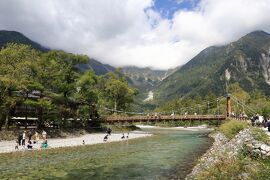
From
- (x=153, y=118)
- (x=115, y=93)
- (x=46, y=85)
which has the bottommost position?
(x=153, y=118)

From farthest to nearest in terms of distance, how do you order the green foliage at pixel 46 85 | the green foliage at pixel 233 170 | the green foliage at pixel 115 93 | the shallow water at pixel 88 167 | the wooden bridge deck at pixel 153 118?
1. the green foliage at pixel 115 93
2. the wooden bridge deck at pixel 153 118
3. the green foliage at pixel 46 85
4. the shallow water at pixel 88 167
5. the green foliage at pixel 233 170

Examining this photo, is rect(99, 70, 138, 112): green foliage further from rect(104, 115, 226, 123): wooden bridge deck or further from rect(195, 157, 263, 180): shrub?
rect(195, 157, 263, 180): shrub

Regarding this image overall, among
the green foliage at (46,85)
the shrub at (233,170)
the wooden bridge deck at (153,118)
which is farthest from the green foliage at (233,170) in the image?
the wooden bridge deck at (153,118)

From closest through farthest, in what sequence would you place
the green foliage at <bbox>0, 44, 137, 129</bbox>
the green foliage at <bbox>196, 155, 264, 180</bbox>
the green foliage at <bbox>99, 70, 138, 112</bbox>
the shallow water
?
1. the green foliage at <bbox>196, 155, 264, 180</bbox>
2. the shallow water
3. the green foliage at <bbox>0, 44, 137, 129</bbox>
4. the green foliage at <bbox>99, 70, 138, 112</bbox>

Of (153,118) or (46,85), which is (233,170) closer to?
(46,85)

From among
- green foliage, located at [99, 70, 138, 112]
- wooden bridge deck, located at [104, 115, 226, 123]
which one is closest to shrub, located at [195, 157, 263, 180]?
wooden bridge deck, located at [104, 115, 226, 123]

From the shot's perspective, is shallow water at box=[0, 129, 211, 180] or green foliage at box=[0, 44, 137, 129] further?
green foliage at box=[0, 44, 137, 129]

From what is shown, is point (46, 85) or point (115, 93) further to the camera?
point (115, 93)

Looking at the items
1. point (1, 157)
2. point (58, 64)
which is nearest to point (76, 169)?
point (1, 157)

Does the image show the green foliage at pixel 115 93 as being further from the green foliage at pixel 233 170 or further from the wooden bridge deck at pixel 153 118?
the green foliage at pixel 233 170

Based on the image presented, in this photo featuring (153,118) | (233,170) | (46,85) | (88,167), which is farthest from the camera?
(153,118)

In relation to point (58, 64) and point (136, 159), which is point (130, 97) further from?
point (136, 159)

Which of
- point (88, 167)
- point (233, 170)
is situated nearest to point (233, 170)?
point (233, 170)

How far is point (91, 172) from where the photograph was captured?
952 inches
